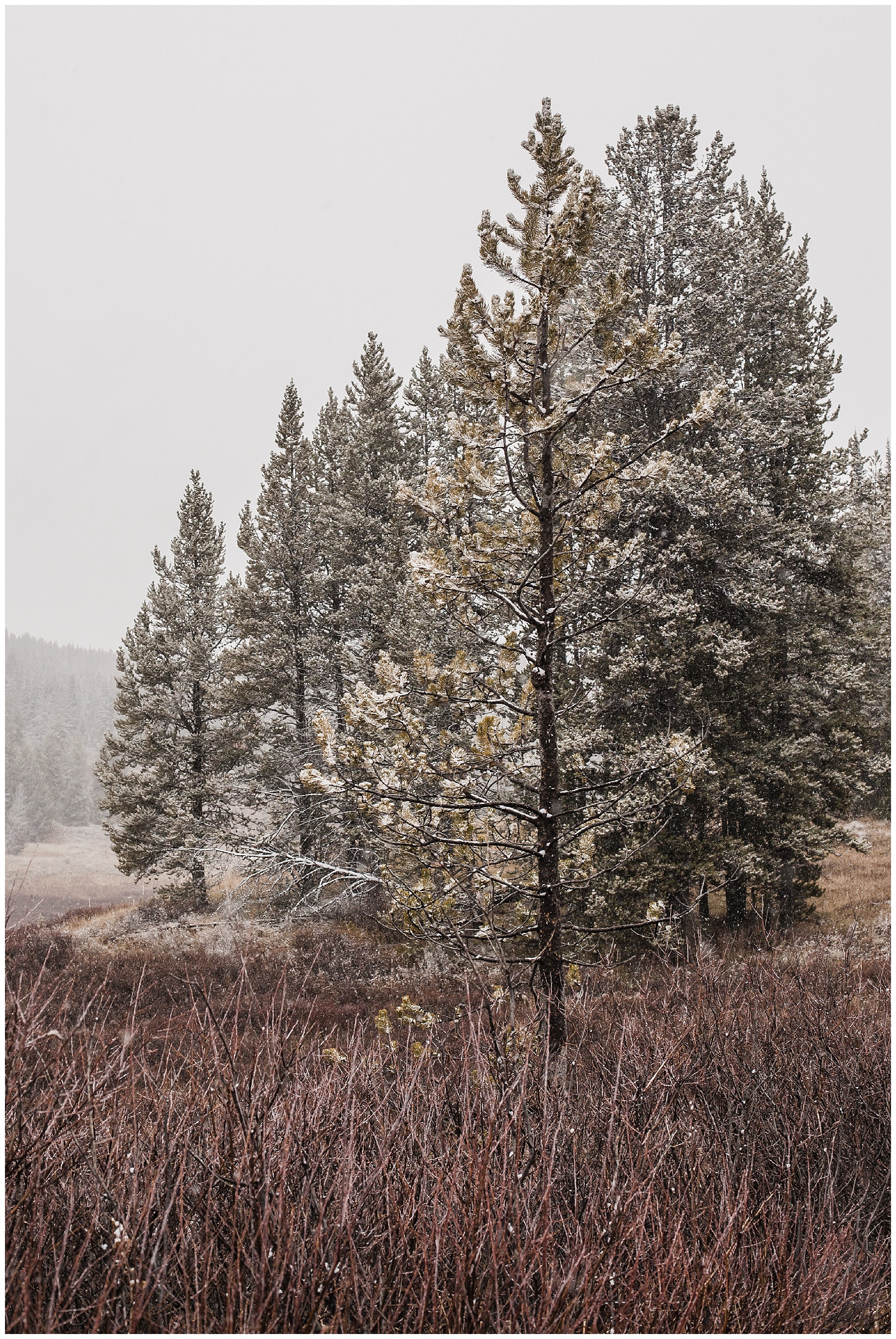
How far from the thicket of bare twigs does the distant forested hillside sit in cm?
2297

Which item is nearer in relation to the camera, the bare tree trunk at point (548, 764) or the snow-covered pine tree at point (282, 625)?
the bare tree trunk at point (548, 764)

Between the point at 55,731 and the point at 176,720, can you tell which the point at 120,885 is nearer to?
the point at 176,720

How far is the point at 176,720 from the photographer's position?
59.5ft

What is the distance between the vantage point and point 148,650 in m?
18.0

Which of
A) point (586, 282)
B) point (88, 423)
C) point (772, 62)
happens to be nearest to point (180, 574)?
point (586, 282)

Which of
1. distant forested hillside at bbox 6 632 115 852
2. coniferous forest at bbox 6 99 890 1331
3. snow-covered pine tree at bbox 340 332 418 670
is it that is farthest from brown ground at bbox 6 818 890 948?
snow-covered pine tree at bbox 340 332 418 670

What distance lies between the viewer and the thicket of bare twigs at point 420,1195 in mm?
1587

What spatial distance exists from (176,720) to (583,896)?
44.5ft

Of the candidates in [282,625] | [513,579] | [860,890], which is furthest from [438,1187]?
[282,625]

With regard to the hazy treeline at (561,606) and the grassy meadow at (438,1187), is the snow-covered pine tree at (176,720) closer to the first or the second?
the hazy treeline at (561,606)

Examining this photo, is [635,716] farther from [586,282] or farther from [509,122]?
[509,122]

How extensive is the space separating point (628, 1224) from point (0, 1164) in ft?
6.07

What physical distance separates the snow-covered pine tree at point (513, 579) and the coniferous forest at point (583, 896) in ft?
0.09

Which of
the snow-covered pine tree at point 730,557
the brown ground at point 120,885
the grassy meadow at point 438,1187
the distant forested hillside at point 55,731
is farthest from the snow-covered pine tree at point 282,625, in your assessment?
the grassy meadow at point 438,1187
